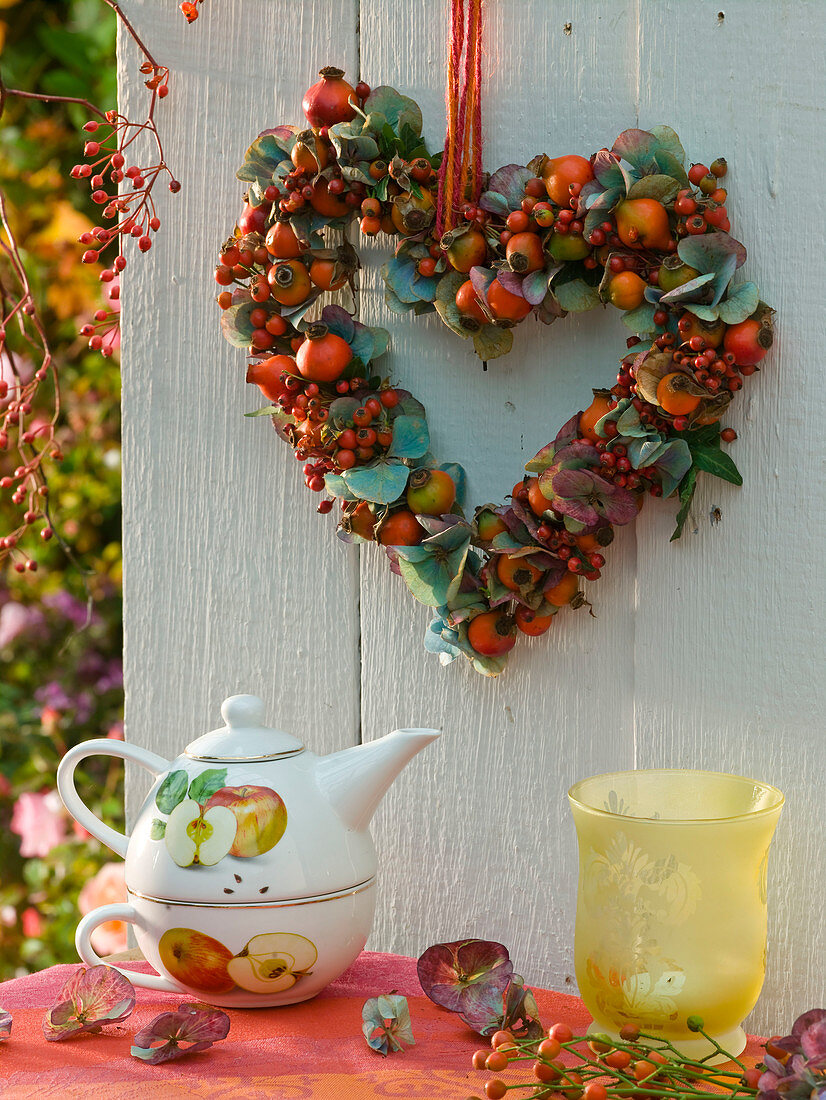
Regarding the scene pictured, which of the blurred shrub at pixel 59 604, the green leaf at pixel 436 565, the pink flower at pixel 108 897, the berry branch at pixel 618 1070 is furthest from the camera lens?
the blurred shrub at pixel 59 604

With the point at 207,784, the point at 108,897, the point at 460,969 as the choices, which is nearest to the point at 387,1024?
the point at 460,969

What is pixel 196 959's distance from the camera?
28.6 inches

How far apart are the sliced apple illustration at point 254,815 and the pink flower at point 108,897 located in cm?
90

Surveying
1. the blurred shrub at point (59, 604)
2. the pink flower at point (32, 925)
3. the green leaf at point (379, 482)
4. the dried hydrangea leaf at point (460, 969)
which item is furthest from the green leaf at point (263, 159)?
the pink flower at point (32, 925)

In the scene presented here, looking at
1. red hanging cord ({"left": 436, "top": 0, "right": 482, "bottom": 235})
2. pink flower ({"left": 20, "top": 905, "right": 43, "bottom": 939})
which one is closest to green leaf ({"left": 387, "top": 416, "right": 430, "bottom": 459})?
red hanging cord ({"left": 436, "top": 0, "right": 482, "bottom": 235})

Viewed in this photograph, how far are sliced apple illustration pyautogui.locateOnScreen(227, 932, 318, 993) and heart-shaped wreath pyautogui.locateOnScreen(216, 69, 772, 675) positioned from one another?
0.74 ft

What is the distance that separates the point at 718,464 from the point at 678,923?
28 centimetres

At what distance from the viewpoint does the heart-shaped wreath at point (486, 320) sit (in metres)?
0.71

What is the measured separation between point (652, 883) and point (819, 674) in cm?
17

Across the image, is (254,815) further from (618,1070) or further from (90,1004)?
(618,1070)

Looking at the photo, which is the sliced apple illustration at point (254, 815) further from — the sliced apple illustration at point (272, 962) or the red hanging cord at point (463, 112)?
the red hanging cord at point (463, 112)

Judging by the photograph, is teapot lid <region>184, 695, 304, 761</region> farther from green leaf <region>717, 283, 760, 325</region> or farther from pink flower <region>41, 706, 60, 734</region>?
pink flower <region>41, 706, 60, 734</region>

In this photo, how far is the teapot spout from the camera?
754mm

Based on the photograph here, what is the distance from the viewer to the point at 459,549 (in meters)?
0.79
